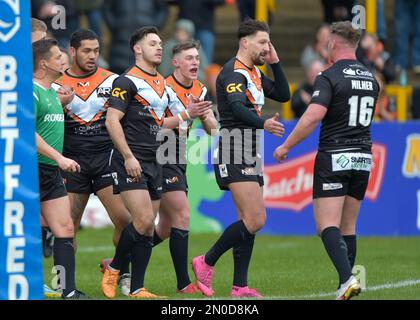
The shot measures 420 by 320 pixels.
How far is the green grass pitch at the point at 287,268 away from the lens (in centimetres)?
1124

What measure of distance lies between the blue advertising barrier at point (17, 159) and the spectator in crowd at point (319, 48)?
35.3 feet

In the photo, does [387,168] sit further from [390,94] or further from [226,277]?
[226,277]

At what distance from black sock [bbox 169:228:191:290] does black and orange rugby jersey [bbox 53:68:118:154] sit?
1131 mm

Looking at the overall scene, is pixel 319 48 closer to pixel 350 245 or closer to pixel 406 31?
pixel 406 31

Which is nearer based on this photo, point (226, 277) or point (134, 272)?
point (134, 272)

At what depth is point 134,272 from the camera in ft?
35.8

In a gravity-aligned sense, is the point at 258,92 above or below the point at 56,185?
above

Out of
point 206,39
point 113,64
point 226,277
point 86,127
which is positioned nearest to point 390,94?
point 206,39

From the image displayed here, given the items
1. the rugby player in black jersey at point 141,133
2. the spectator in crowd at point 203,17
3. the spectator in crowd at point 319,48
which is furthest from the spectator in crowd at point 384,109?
the rugby player in black jersey at point 141,133

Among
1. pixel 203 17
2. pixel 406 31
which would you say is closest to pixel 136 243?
pixel 203 17

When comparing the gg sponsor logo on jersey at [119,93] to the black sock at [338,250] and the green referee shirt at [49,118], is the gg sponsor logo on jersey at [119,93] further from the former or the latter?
the black sock at [338,250]

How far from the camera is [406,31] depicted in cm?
2150

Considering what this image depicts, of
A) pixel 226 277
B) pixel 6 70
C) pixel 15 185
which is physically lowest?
pixel 226 277

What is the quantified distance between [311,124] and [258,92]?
1.01 meters
